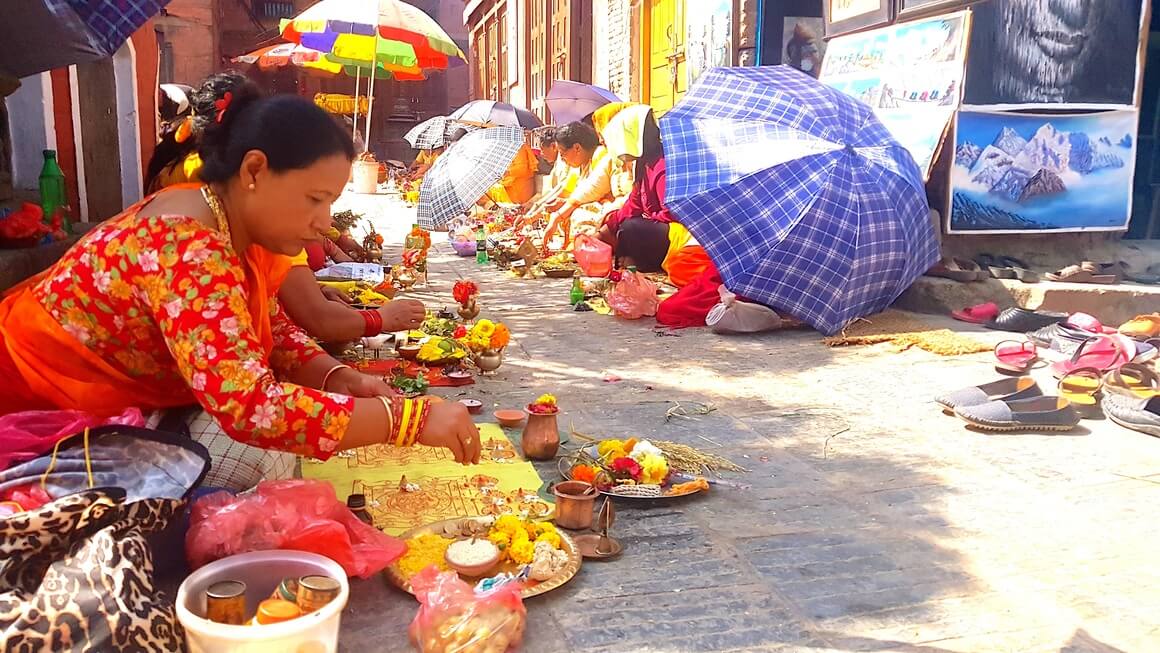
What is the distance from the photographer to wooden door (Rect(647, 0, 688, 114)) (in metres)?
10.2

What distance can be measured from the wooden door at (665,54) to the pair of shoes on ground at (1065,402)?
22.5 ft

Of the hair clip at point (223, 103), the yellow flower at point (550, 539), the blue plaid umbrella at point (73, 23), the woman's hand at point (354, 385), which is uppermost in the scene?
the blue plaid umbrella at point (73, 23)

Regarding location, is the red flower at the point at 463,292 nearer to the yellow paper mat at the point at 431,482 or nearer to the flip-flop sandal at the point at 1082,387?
the yellow paper mat at the point at 431,482

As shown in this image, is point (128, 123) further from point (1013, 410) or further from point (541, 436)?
point (1013, 410)

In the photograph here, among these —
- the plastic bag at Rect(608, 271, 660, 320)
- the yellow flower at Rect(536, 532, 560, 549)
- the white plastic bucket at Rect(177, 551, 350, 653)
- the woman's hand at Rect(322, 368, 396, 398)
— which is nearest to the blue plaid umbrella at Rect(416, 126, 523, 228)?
the plastic bag at Rect(608, 271, 660, 320)

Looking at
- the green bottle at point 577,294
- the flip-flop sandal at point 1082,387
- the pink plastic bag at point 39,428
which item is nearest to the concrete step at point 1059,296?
the flip-flop sandal at point 1082,387

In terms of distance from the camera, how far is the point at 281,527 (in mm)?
2090

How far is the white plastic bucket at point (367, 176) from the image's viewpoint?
59.2 feet

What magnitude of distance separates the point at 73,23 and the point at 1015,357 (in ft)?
15.2

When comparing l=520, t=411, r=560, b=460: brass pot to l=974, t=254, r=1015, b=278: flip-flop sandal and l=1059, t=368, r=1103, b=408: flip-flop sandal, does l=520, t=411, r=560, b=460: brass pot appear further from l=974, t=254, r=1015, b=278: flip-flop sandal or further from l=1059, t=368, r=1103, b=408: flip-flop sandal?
l=974, t=254, r=1015, b=278: flip-flop sandal

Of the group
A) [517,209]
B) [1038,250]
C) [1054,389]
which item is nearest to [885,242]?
[1054,389]

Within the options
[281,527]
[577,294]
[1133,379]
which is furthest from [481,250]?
[281,527]

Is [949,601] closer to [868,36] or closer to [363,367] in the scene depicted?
[363,367]

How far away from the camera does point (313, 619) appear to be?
1.71m
